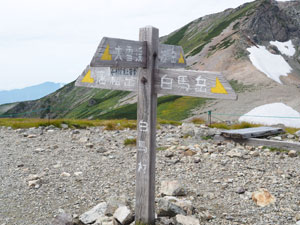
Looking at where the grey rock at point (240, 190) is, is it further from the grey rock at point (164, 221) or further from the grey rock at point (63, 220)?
the grey rock at point (63, 220)

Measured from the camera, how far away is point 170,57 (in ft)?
17.9

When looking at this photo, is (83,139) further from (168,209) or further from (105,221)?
(168,209)

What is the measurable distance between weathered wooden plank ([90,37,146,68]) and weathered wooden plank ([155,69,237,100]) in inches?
16.8

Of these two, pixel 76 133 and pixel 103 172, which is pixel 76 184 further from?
pixel 76 133

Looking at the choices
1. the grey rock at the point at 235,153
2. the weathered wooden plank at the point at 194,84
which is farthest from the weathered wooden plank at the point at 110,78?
the grey rock at the point at 235,153

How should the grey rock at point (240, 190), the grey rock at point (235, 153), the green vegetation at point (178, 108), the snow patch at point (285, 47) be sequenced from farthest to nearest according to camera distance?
the snow patch at point (285, 47) → the green vegetation at point (178, 108) → the grey rock at point (235, 153) → the grey rock at point (240, 190)

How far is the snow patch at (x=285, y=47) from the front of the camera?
256 ft

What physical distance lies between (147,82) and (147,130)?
0.79 m

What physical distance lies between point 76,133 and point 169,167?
6873mm

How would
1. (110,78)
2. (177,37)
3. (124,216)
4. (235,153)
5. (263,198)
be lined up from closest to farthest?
1. (124,216)
2. (110,78)
3. (263,198)
4. (235,153)
5. (177,37)

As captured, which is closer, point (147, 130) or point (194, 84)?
point (194, 84)

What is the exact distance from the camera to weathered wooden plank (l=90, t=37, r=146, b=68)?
4438 mm

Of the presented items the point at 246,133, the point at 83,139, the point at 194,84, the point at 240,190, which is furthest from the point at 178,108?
the point at 194,84

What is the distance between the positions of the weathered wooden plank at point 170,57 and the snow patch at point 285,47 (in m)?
80.5
